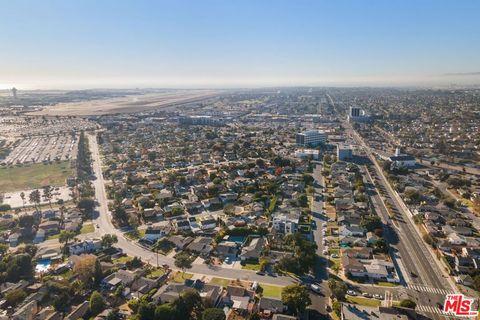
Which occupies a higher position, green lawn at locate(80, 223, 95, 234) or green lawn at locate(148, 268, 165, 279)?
green lawn at locate(80, 223, 95, 234)

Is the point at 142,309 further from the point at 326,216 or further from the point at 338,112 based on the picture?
the point at 338,112

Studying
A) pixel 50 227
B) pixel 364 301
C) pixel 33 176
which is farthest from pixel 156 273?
pixel 33 176

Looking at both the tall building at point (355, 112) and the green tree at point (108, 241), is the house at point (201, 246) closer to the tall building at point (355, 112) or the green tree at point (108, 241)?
the green tree at point (108, 241)

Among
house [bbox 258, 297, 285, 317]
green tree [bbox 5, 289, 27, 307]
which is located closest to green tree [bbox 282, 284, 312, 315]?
house [bbox 258, 297, 285, 317]

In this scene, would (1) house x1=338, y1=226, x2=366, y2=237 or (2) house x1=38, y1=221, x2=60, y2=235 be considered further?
(2) house x1=38, y1=221, x2=60, y2=235

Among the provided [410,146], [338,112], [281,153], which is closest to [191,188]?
[281,153]

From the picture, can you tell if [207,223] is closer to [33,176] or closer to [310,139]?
[33,176]

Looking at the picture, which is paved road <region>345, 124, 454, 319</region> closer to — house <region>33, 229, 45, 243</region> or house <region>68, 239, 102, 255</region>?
house <region>68, 239, 102, 255</region>
